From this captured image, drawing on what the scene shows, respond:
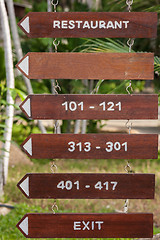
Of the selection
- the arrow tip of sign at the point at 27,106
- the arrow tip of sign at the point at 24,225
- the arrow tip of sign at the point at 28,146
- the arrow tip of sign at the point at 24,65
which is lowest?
the arrow tip of sign at the point at 24,225

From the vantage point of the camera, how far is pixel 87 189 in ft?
8.40

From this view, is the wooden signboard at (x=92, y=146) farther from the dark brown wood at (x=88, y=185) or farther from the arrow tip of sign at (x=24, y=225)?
the arrow tip of sign at (x=24, y=225)

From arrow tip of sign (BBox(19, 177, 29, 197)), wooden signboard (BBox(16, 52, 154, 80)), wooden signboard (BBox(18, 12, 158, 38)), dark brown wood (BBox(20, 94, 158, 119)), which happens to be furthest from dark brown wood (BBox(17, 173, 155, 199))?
wooden signboard (BBox(18, 12, 158, 38))

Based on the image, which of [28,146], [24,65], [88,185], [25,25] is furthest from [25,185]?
[25,25]

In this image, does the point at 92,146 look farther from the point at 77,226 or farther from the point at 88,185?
the point at 77,226

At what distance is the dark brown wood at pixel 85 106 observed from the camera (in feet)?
8.25

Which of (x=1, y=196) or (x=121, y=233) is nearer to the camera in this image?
(x=121, y=233)

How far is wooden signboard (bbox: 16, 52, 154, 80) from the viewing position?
2.54m

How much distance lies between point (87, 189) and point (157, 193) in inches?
119

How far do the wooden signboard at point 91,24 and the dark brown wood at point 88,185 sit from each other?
0.90 meters

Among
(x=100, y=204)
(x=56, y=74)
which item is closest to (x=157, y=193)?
(x=100, y=204)

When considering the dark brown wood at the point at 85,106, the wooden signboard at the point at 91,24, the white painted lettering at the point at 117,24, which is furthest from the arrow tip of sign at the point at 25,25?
the white painted lettering at the point at 117,24

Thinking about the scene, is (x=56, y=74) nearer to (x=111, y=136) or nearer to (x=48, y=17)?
(x=48, y=17)

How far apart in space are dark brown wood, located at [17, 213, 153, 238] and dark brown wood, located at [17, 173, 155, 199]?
13 centimetres
